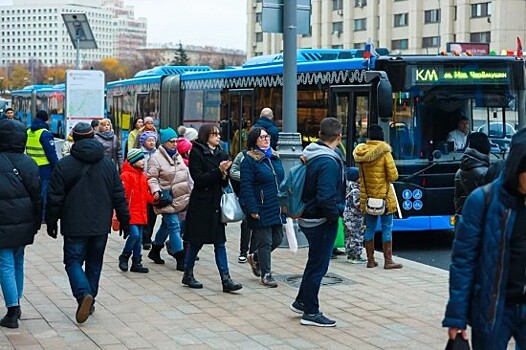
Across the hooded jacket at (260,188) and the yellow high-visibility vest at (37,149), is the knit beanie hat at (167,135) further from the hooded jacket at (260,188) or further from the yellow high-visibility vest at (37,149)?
the yellow high-visibility vest at (37,149)

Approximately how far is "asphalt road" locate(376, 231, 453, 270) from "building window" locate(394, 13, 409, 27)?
6931 centimetres

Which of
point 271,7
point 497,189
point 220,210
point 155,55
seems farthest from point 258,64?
point 155,55

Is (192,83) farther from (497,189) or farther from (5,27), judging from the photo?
(5,27)

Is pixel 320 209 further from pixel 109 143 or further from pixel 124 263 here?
pixel 109 143

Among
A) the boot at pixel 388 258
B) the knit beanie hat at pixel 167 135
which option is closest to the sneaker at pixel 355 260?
the boot at pixel 388 258

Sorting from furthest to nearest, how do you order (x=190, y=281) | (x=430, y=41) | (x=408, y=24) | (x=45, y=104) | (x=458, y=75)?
1. (x=408, y=24)
2. (x=430, y=41)
3. (x=45, y=104)
4. (x=458, y=75)
5. (x=190, y=281)

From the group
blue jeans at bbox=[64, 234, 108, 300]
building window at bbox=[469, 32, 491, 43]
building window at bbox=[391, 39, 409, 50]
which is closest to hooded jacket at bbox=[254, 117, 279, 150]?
blue jeans at bbox=[64, 234, 108, 300]

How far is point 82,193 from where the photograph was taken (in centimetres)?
840

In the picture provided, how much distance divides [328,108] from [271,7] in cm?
277

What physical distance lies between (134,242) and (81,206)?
276 centimetres

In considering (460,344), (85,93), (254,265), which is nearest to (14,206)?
(254,265)

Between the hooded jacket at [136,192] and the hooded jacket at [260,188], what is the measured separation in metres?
1.63

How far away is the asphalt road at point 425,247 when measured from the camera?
13.2 m

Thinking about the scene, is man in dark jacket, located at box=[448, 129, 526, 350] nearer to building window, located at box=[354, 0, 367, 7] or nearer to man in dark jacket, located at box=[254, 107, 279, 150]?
man in dark jacket, located at box=[254, 107, 279, 150]
